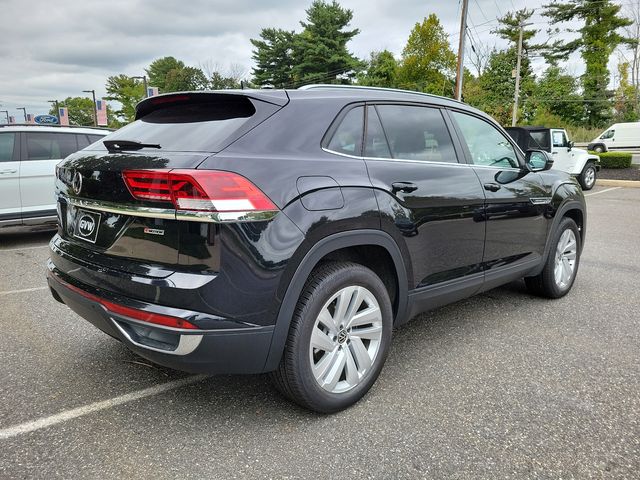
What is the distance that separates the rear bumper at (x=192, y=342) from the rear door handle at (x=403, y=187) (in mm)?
1078

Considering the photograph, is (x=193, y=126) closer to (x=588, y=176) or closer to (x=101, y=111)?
(x=588, y=176)

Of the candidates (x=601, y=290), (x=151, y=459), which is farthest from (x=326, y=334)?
(x=601, y=290)

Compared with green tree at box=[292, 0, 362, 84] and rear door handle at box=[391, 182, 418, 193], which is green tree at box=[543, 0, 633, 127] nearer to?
green tree at box=[292, 0, 362, 84]

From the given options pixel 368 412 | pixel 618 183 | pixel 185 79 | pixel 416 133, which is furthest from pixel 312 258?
pixel 185 79

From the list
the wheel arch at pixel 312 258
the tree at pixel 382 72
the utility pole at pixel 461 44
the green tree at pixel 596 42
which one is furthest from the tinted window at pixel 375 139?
the green tree at pixel 596 42

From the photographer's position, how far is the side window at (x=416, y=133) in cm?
292

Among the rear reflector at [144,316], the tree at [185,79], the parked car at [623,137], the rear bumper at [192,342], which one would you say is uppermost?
the tree at [185,79]

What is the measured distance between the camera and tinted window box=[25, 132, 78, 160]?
Answer: 22.8 ft

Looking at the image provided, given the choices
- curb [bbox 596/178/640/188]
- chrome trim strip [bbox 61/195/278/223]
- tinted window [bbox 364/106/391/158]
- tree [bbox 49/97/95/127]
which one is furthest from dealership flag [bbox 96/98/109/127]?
tree [bbox 49/97/95/127]

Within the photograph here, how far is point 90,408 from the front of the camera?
2545 millimetres

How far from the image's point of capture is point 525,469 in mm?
2098

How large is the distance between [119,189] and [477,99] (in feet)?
149

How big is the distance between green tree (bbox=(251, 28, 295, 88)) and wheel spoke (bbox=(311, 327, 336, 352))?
1946 inches

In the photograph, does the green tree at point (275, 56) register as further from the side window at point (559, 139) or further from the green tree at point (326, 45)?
the side window at point (559, 139)
